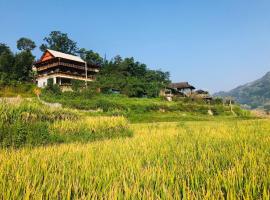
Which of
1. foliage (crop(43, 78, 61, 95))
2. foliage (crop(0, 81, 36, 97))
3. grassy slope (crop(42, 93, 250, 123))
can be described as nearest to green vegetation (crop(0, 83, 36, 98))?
foliage (crop(0, 81, 36, 97))

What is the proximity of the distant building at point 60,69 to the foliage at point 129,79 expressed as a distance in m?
3.09

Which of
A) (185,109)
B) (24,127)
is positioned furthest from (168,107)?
(24,127)

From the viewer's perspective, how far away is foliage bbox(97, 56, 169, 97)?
4641 cm

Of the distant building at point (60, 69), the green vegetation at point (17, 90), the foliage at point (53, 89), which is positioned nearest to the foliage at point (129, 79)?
the distant building at point (60, 69)

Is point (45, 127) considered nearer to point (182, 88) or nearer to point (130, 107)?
point (130, 107)

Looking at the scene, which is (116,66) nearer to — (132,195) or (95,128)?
(95,128)

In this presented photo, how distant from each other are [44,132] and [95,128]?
2.22m

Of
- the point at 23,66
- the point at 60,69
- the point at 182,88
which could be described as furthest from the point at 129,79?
the point at 182,88

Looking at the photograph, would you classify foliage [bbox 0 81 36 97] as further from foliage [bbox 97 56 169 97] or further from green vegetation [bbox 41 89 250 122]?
foliage [bbox 97 56 169 97]

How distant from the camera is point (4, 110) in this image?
889 centimetres

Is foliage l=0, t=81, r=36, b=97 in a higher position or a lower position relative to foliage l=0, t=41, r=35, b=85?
lower

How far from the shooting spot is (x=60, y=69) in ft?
155

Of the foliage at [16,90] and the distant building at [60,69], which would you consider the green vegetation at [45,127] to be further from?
the distant building at [60,69]

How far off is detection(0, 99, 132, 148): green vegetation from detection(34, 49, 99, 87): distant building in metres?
34.7
